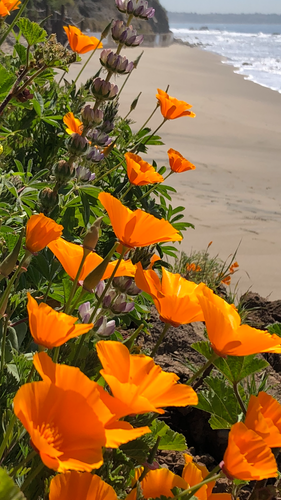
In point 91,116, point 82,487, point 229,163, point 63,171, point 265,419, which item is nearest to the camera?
point 82,487

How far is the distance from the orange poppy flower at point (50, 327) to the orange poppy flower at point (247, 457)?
0.21 m

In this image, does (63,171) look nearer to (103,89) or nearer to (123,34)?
(103,89)

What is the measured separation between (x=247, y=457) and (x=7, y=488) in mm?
282

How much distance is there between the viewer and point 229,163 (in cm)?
801

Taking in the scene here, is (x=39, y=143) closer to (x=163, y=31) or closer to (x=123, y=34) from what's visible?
(x=123, y=34)

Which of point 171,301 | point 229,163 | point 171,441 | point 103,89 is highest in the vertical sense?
point 103,89

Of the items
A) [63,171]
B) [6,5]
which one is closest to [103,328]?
[63,171]

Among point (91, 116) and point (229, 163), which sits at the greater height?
point (91, 116)

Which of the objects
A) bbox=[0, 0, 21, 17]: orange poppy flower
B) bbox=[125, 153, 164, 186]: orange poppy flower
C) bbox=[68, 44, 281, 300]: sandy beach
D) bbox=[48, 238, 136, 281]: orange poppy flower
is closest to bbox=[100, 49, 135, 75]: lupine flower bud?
bbox=[0, 0, 21, 17]: orange poppy flower

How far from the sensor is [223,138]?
Result: 9.83m

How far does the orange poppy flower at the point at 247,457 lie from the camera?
0.57 m

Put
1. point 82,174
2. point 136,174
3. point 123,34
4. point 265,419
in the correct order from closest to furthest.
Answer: point 265,419 → point 136,174 → point 82,174 → point 123,34

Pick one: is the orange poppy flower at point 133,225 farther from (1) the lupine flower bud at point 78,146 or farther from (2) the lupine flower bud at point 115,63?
(2) the lupine flower bud at point 115,63

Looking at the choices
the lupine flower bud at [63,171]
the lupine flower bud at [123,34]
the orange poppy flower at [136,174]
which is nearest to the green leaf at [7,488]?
the orange poppy flower at [136,174]
